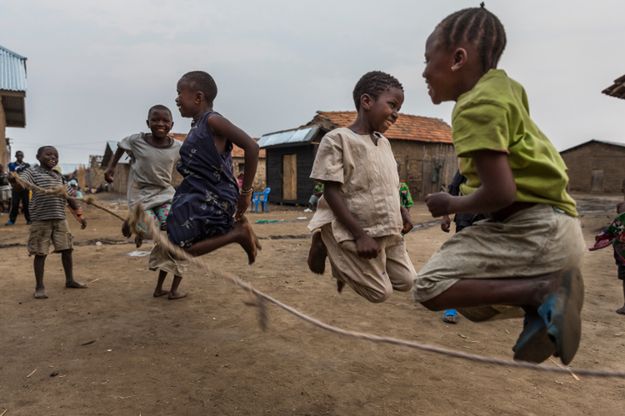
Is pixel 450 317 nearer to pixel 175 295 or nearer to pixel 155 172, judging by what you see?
pixel 175 295

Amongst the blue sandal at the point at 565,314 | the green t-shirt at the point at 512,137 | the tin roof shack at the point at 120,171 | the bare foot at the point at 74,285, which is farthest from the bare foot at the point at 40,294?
the tin roof shack at the point at 120,171

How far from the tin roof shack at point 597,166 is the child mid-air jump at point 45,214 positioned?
33449 mm

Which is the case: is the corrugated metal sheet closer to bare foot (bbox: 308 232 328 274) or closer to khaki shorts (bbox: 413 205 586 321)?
bare foot (bbox: 308 232 328 274)

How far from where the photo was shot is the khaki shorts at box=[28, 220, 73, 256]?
15.7ft

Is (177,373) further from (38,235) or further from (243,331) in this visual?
(38,235)

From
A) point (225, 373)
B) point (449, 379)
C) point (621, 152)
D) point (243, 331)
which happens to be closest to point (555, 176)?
point (449, 379)

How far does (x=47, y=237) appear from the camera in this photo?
486 centimetres

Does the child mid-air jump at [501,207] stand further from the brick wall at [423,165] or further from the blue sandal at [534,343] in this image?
the brick wall at [423,165]

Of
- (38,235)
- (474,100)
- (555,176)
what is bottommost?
(38,235)

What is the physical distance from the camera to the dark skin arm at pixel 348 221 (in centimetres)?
261

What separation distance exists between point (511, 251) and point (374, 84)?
156 cm

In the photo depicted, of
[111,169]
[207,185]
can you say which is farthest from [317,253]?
[111,169]

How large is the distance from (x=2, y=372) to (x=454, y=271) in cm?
292

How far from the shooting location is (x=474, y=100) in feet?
5.15
